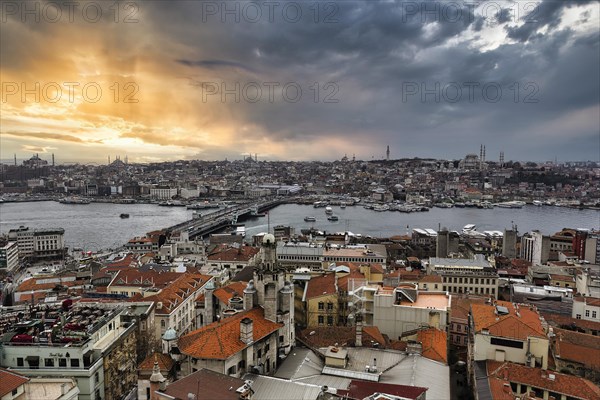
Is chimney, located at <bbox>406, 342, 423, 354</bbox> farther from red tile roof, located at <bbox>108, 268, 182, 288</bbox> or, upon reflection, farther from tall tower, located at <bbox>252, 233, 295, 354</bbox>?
red tile roof, located at <bbox>108, 268, 182, 288</bbox>

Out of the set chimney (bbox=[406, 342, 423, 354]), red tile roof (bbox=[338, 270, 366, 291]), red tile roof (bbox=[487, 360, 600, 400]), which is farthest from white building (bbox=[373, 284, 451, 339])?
red tile roof (bbox=[487, 360, 600, 400])

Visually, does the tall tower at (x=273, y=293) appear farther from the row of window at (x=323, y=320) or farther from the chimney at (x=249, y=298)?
the row of window at (x=323, y=320)

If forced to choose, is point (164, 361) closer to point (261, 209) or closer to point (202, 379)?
point (202, 379)

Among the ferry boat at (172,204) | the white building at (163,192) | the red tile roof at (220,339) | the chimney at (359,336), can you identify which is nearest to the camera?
the red tile roof at (220,339)

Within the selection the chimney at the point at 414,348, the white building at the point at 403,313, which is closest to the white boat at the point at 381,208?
the white building at the point at 403,313

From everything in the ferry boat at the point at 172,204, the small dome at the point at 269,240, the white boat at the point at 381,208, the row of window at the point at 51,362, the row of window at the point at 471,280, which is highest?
the small dome at the point at 269,240

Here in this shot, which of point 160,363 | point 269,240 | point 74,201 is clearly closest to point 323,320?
point 269,240

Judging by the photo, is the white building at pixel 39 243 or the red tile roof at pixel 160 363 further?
the white building at pixel 39 243

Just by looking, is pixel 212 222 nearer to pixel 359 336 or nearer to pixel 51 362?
pixel 51 362
